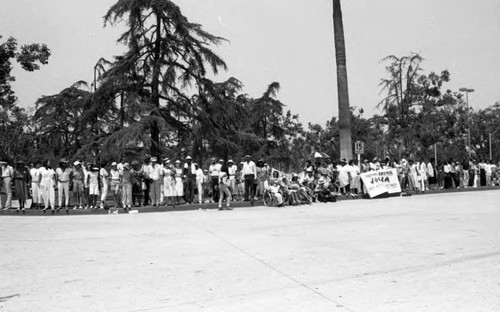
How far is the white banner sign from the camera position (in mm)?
23359

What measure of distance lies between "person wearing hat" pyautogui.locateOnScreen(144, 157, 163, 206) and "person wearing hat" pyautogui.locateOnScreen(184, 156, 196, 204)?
131cm

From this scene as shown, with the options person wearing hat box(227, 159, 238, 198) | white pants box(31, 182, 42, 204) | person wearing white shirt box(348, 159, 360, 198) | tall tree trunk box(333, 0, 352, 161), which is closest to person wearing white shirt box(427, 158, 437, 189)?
tall tree trunk box(333, 0, 352, 161)

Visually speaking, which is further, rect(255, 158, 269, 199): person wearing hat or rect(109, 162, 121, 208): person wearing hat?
rect(255, 158, 269, 199): person wearing hat

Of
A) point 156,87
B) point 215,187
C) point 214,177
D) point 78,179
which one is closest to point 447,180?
point 215,187

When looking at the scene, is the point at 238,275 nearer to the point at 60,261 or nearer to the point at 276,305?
the point at 276,305

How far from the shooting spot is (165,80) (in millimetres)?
28203

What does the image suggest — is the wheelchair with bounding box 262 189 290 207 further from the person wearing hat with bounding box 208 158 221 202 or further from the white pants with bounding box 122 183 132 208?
the white pants with bounding box 122 183 132 208

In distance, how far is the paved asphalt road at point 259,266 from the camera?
571cm

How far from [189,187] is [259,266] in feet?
43.9

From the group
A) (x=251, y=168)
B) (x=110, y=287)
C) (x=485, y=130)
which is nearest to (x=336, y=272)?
(x=110, y=287)

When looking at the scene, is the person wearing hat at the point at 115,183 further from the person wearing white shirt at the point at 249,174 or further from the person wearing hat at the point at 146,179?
the person wearing white shirt at the point at 249,174

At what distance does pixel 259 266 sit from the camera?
25.1 ft

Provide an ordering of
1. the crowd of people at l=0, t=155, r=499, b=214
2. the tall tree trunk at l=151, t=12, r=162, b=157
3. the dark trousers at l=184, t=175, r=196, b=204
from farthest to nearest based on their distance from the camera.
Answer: the tall tree trunk at l=151, t=12, r=162, b=157
the dark trousers at l=184, t=175, r=196, b=204
the crowd of people at l=0, t=155, r=499, b=214

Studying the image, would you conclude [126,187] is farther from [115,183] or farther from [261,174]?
[261,174]
